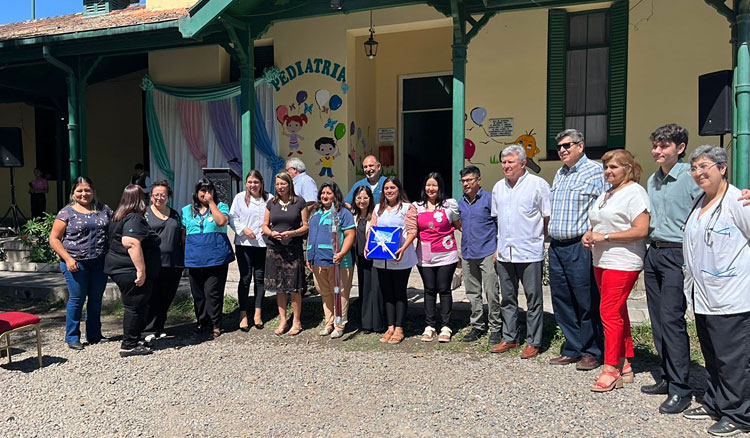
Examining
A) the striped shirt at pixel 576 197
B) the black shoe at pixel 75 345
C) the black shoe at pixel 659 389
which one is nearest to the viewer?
the black shoe at pixel 659 389

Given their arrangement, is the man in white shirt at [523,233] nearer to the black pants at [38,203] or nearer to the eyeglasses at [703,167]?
the eyeglasses at [703,167]

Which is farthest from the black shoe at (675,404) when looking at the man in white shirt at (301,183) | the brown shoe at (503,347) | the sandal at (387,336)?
the man in white shirt at (301,183)

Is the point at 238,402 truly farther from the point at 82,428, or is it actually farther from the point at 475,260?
the point at 475,260

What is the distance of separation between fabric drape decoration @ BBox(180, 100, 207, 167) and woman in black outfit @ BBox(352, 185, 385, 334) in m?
6.52

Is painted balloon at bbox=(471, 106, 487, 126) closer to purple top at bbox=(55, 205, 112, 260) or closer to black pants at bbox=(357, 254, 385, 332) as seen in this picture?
black pants at bbox=(357, 254, 385, 332)

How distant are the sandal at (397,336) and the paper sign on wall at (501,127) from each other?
5.09 meters

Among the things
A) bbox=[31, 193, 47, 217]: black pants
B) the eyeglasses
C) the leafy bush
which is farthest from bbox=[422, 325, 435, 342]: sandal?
bbox=[31, 193, 47, 217]: black pants

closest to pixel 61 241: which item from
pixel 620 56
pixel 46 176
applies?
pixel 620 56

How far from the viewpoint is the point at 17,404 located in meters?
4.22

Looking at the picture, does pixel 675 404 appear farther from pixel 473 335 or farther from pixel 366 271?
pixel 366 271

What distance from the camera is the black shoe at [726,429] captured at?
135 inches

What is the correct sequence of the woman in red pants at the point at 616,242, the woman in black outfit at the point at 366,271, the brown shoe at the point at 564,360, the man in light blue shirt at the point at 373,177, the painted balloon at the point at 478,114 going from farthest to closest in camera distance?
1. the painted balloon at the point at 478,114
2. the man in light blue shirt at the point at 373,177
3. the woman in black outfit at the point at 366,271
4. the brown shoe at the point at 564,360
5. the woman in red pants at the point at 616,242

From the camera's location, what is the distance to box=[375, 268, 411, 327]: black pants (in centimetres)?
562

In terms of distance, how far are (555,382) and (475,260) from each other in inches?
54.9
